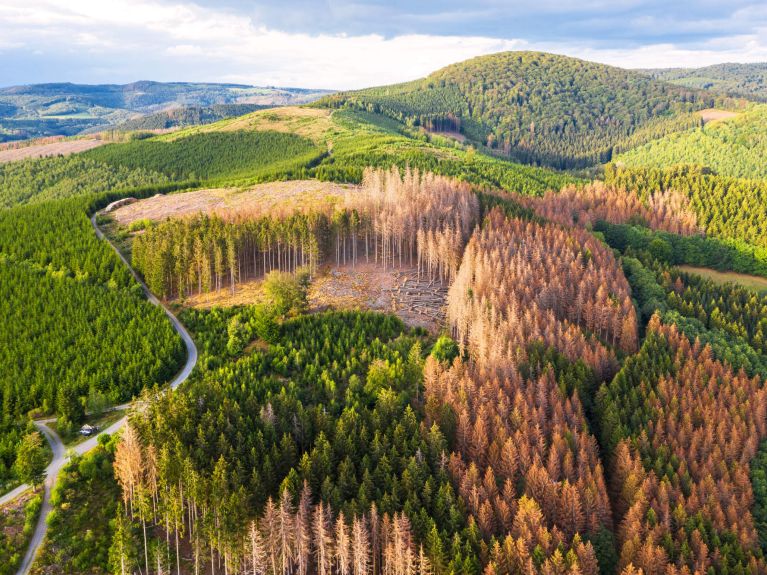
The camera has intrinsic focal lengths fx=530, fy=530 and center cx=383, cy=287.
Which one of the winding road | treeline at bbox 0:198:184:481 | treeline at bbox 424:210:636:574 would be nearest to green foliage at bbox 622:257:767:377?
treeline at bbox 424:210:636:574

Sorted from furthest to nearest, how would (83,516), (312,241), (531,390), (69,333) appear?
(312,241) < (69,333) < (531,390) < (83,516)

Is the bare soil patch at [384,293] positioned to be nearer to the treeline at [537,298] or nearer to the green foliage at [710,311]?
the treeline at [537,298]

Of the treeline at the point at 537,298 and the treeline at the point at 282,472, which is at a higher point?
the treeline at the point at 537,298

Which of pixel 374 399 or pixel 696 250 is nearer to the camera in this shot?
pixel 374 399

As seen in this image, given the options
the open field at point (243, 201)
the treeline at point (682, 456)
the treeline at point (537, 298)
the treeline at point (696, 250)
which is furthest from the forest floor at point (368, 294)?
the treeline at point (696, 250)

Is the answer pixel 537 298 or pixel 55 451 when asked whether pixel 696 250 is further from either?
pixel 55 451

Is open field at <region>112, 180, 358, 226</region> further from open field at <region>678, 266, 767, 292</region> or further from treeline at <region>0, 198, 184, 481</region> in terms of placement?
open field at <region>678, 266, 767, 292</region>

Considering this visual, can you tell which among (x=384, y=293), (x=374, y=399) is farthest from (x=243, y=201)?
(x=374, y=399)
